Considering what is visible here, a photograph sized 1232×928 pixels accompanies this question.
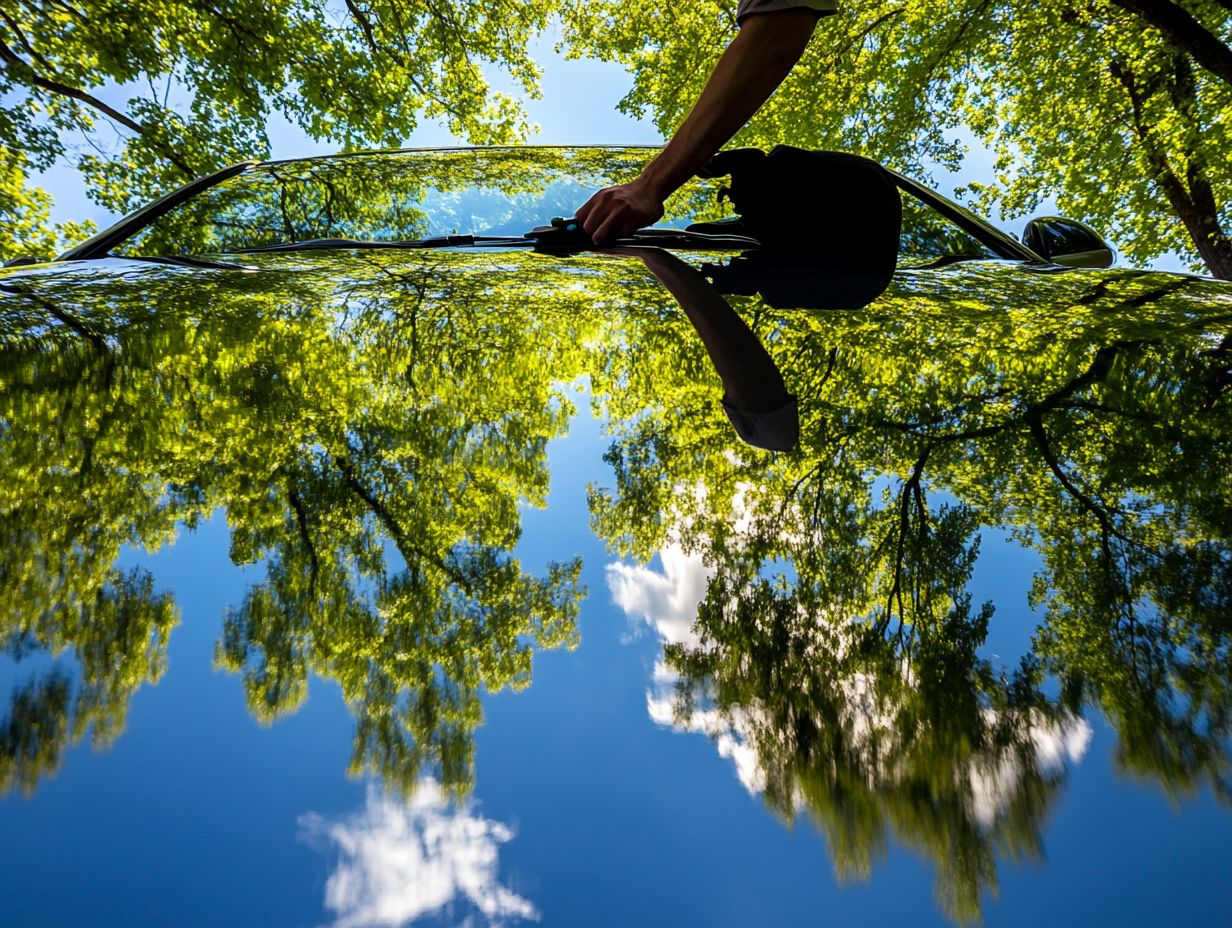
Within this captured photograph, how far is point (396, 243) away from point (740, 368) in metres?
1.25

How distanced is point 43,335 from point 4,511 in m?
0.60

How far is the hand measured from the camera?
1.80 metres

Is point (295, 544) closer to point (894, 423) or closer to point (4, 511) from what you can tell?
point (4, 511)

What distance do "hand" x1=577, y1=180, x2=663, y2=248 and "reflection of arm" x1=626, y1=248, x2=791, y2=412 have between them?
23 centimetres

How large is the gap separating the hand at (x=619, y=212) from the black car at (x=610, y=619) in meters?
0.66

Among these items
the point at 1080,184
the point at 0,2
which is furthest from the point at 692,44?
the point at 0,2

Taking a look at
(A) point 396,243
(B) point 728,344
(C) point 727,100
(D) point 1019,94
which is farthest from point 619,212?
(D) point 1019,94

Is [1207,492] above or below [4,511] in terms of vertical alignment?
below

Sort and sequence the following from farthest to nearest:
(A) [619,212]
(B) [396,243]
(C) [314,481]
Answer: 1. (B) [396,243]
2. (A) [619,212]
3. (C) [314,481]

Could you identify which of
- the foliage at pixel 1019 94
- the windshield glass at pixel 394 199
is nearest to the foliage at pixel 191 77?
the foliage at pixel 1019 94

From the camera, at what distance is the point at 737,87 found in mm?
1763

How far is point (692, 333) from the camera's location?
48.3 inches

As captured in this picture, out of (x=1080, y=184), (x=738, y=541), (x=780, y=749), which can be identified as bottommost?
(x=780, y=749)

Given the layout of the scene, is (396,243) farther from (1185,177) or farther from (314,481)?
(1185,177)
